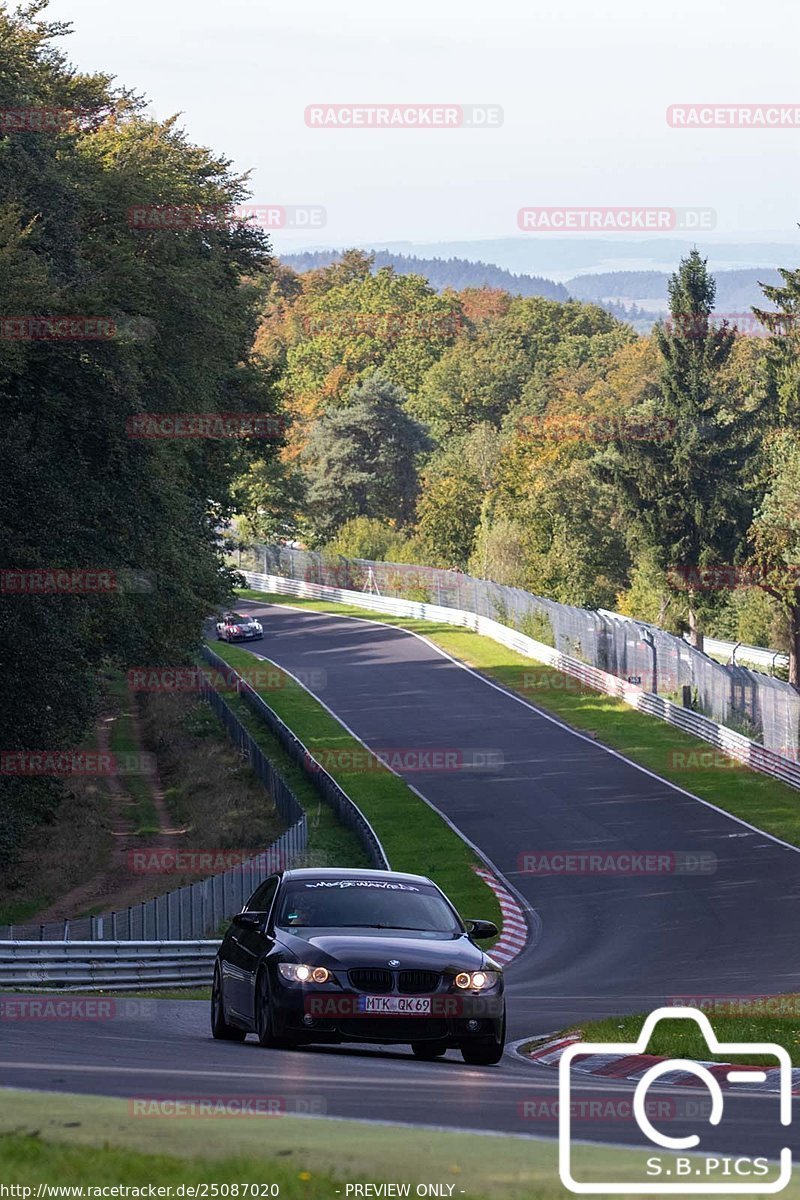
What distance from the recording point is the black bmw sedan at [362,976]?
41.1 feet

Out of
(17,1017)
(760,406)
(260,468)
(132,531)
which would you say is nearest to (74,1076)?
(17,1017)

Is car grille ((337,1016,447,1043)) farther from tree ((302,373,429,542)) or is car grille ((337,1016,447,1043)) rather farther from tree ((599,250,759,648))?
tree ((302,373,429,542))

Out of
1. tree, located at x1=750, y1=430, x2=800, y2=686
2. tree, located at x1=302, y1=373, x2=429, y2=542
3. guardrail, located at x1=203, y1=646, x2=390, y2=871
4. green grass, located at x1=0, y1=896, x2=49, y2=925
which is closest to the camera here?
green grass, located at x1=0, y1=896, x2=49, y2=925

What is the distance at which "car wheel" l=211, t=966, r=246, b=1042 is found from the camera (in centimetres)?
1412

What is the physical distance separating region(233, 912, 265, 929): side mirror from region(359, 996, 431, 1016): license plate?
155cm

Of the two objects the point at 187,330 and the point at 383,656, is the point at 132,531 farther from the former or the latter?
the point at 383,656

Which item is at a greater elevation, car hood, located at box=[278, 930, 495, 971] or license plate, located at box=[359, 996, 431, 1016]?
car hood, located at box=[278, 930, 495, 971]

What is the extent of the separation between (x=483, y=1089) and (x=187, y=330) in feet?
111

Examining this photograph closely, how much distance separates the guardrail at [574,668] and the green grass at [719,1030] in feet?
96.8

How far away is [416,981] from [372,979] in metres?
0.31

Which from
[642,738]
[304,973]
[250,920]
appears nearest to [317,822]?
[642,738]

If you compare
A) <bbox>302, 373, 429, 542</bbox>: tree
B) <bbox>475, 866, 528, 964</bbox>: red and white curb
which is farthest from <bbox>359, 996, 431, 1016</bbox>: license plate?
<bbox>302, 373, 429, 542</bbox>: tree

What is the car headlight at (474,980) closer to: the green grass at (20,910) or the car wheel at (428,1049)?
the car wheel at (428,1049)

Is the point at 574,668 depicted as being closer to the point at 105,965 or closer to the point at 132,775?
the point at 132,775
